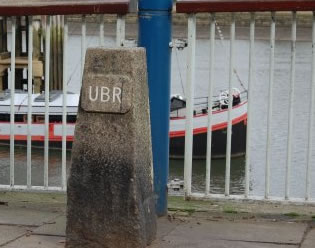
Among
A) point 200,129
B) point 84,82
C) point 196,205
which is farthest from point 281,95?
point 84,82

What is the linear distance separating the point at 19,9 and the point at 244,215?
2.54m

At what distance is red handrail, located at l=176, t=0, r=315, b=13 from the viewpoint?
5812 mm

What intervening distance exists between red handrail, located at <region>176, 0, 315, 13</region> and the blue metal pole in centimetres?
35

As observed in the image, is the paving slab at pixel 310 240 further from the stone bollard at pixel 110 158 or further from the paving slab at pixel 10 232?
the paving slab at pixel 10 232

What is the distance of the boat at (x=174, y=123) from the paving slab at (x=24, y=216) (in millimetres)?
5328

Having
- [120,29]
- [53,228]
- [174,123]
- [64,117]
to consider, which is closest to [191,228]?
[53,228]

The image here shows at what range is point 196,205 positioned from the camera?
6.34m

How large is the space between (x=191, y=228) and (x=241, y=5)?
1758mm

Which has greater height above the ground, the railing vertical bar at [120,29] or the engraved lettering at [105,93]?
the railing vertical bar at [120,29]

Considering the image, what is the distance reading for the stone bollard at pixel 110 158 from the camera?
4859mm

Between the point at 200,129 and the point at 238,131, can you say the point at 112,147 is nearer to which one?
the point at 200,129

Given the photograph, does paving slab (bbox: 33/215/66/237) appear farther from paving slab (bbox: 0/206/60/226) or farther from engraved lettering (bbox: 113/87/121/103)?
engraved lettering (bbox: 113/87/121/103)

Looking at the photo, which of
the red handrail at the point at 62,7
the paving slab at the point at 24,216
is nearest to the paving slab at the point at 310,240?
the paving slab at the point at 24,216

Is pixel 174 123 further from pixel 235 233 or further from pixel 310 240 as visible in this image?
pixel 310 240
